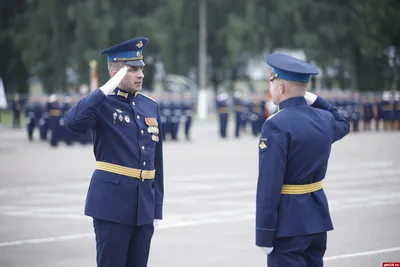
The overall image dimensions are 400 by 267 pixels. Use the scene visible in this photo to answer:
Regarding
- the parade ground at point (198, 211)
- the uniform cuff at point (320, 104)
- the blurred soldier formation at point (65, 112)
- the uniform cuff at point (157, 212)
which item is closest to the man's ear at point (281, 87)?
the uniform cuff at point (320, 104)

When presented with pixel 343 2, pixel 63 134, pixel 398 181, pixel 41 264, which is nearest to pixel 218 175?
pixel 398 181

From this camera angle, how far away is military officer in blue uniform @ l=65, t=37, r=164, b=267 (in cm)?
639

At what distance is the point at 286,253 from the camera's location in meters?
5.90

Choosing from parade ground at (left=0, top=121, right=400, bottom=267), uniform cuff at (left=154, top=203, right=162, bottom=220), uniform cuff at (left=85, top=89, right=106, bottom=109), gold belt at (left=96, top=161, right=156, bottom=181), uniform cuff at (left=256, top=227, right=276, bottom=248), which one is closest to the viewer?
uniform cuff at (left=256, top=227, right=276, bottom=248)

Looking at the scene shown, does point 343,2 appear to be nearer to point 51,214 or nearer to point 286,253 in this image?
point 51,214

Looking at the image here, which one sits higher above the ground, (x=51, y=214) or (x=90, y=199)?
(x=90, y=199)

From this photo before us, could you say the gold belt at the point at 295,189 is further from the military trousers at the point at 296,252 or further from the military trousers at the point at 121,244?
the military trousers at the point at 121,244

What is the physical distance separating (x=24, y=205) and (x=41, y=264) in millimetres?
5070

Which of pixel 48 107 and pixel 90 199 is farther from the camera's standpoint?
pixel 48 107

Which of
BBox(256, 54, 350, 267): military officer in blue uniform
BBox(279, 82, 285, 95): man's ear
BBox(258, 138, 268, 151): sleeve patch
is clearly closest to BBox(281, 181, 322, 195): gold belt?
BBox(256, 54, 350, 267): military officer in blue uniform

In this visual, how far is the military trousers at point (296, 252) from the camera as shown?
5.88 m

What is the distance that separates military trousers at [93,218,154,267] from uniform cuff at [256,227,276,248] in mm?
1030

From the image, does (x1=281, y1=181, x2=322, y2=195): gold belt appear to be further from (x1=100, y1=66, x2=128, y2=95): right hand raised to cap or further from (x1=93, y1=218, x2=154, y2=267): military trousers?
(x1=100, y1=66, x2=128, y2=95): right hand raised to cap

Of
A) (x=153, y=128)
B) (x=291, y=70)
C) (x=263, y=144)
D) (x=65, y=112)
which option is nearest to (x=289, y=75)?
(x=291, y=70)
